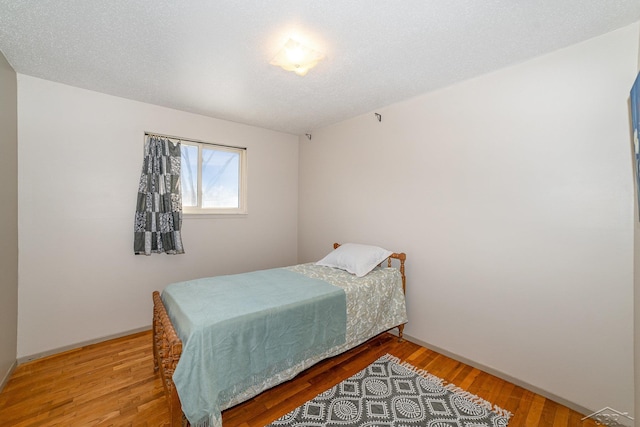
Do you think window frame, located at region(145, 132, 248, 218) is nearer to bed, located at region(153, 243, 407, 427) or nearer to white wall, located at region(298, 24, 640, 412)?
bed, located at region(153, 243, 407, 427)

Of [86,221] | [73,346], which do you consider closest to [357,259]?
[86,221]

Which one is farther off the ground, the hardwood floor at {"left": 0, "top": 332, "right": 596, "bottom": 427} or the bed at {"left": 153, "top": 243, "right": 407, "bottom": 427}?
the bed at {"left": 153, "top": 243, "right": 407, "bottom": 427}

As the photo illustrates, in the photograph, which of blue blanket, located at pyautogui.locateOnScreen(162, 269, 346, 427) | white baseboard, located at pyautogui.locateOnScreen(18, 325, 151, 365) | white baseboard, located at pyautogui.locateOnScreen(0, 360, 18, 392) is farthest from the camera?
white baseboard, located at pyautogui.locateOnScreen(18, 325, 151, 365)

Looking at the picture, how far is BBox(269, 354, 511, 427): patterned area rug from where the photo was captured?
5.76ft

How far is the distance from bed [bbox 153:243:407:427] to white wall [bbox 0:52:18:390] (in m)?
1.15

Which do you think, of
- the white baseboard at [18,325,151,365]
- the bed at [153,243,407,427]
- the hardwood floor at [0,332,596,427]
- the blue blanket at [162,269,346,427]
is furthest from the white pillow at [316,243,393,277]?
the white baseboard at [18,325,151,365]

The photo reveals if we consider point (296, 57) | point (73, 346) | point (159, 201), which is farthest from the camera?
point (159, 201)

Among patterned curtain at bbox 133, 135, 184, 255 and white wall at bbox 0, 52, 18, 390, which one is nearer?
white wall at bbox 0, 52, 18, 390

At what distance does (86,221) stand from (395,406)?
3.24 meters

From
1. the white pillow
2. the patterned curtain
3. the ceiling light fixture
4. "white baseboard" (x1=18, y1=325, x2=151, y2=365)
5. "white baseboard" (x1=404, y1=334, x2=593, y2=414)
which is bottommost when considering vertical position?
"white baseboard" (x1=18, y1=325, x2=151, y2=365)

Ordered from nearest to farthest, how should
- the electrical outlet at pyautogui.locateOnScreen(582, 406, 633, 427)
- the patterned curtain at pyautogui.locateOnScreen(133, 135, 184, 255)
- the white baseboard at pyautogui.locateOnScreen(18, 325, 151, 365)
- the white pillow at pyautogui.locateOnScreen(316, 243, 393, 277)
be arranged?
1. the electrical outlet at pyautogui.locateOnScreen(582, 406, 633, 427)
2. the white baseboard at pyautogui.locateOnScreen(18, 325, 151, 365)
3. the white pillow at pyautogui.locateOnScreen(316, 243, 393, 277)
4. the patterned curtain at pyautogui.locateOnScreen(133, 135, 184, 255)

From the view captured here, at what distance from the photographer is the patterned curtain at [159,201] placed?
9.64ft

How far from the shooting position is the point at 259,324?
5.75ft

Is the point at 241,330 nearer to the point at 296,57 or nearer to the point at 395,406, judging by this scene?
the point at 395,406
